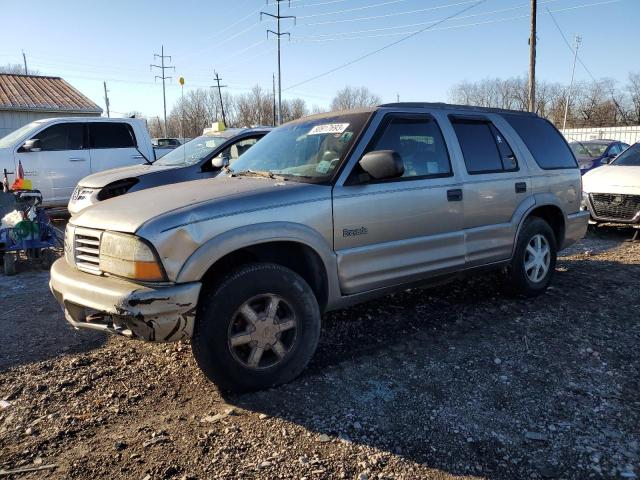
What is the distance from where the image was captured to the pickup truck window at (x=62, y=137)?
32.7ft

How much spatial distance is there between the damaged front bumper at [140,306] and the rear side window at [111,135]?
27.3 ft

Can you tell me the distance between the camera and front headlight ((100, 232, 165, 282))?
283 cm

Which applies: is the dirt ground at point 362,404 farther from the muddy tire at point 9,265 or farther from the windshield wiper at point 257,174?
the muddy tire at point 9,265

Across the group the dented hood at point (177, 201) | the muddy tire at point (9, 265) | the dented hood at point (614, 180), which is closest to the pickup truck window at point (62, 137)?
the muddy tire at point (9, 265)

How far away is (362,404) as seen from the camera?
10.2ft

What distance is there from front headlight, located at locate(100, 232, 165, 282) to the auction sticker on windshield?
1.80 m

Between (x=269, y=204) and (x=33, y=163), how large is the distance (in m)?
8.51

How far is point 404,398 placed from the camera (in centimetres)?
317

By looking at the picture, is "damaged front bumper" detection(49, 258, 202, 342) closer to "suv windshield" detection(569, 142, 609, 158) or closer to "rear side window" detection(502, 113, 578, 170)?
"rear side window" detection(502, 113, 578, 170)

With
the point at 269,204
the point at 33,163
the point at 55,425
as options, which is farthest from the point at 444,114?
the point at 33,163

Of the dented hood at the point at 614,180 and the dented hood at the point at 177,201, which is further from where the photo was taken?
the dented hood at the point at 614,180

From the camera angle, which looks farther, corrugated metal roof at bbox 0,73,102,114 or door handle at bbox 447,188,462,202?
corrugated metal roof at bbox 0,73,102,114

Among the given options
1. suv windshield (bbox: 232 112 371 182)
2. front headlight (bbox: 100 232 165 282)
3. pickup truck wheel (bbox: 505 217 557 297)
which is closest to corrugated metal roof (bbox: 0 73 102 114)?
suv windshield (bbox: 232 112 371 182)

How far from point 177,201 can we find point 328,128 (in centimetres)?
145
